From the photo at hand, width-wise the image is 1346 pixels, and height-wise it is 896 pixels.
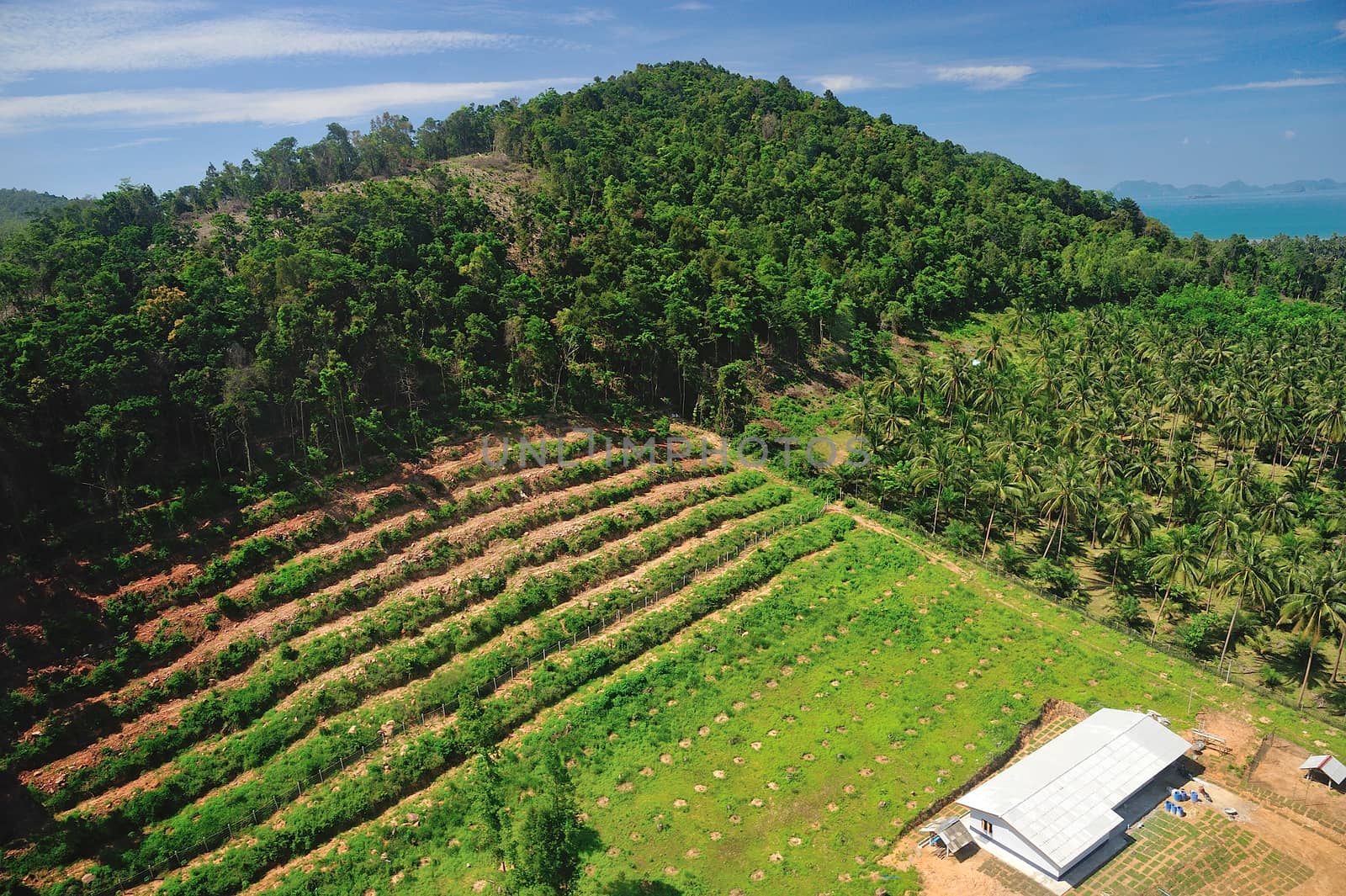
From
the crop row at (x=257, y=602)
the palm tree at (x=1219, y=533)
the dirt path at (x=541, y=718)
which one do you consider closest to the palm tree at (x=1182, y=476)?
the palm tree at (x=1219, y=533)

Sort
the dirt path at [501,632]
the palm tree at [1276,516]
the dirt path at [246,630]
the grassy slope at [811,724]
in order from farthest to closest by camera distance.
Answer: the palm tree at [1276,516] → the dirt path at [501,632] → the dirt path at [246,630] → the grassy slope at [811,724]

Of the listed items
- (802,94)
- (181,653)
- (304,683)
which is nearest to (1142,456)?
(304,683)

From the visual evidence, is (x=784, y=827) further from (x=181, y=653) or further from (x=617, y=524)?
(x=181, y=653)

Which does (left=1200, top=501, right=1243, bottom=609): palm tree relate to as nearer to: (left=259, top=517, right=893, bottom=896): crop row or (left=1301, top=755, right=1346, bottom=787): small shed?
(left=1301, top=755, right=1346, bottom=787): small shed

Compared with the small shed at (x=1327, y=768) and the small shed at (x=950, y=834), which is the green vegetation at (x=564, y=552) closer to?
the small shed at (x=950, y=834)

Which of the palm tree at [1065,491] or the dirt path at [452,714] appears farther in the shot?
the palm tree at [1065,491]

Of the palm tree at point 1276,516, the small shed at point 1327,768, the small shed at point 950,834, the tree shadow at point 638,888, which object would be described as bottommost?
the tree shadow at point 638,888

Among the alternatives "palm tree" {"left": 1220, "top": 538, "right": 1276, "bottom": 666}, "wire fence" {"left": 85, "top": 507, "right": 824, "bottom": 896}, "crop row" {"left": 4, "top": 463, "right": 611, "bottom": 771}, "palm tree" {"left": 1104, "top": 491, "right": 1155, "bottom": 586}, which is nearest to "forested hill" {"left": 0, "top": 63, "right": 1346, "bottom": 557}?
"crop row" {"left": 4, "top": 463, "right": 611, "bottom": 771}
